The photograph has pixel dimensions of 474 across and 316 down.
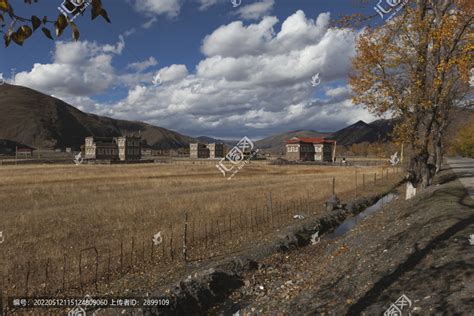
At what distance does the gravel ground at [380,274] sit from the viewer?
839cm

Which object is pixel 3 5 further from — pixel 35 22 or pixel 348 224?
pixel 348 224

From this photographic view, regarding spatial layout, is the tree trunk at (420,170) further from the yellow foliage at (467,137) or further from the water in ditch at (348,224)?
the yellow foliage at (467,137)

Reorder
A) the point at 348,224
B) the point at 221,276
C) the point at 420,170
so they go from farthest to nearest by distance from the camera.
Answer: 1. the point at 348,224
2. the point at 420,170
3. the point at 221,276

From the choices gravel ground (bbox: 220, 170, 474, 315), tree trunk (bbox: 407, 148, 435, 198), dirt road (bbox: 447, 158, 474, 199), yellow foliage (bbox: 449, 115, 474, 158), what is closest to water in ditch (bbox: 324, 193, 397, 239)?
gravel ground (bbox: 220, 170, 474, 315)

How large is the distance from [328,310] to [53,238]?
14.3 metres

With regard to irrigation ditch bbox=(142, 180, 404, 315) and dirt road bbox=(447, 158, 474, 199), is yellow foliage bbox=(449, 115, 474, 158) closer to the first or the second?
dirt road bbox=(447, 158, 474, 199)

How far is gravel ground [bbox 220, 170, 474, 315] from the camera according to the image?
27.5 feet

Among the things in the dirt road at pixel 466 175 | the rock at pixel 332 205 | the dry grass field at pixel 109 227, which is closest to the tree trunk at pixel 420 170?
the dirt road at pixel 466 175

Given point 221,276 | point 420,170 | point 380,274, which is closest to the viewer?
point 380,274

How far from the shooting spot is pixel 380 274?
1026 cm

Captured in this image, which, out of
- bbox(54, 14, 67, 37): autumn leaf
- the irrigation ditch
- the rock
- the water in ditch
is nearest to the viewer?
bbox(54, 14, 67, 37): autumn leaf

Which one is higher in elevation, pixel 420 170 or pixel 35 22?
pixel 35 22

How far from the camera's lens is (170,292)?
34.9 feet

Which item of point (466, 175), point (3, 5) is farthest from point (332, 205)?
point (3, 5)
